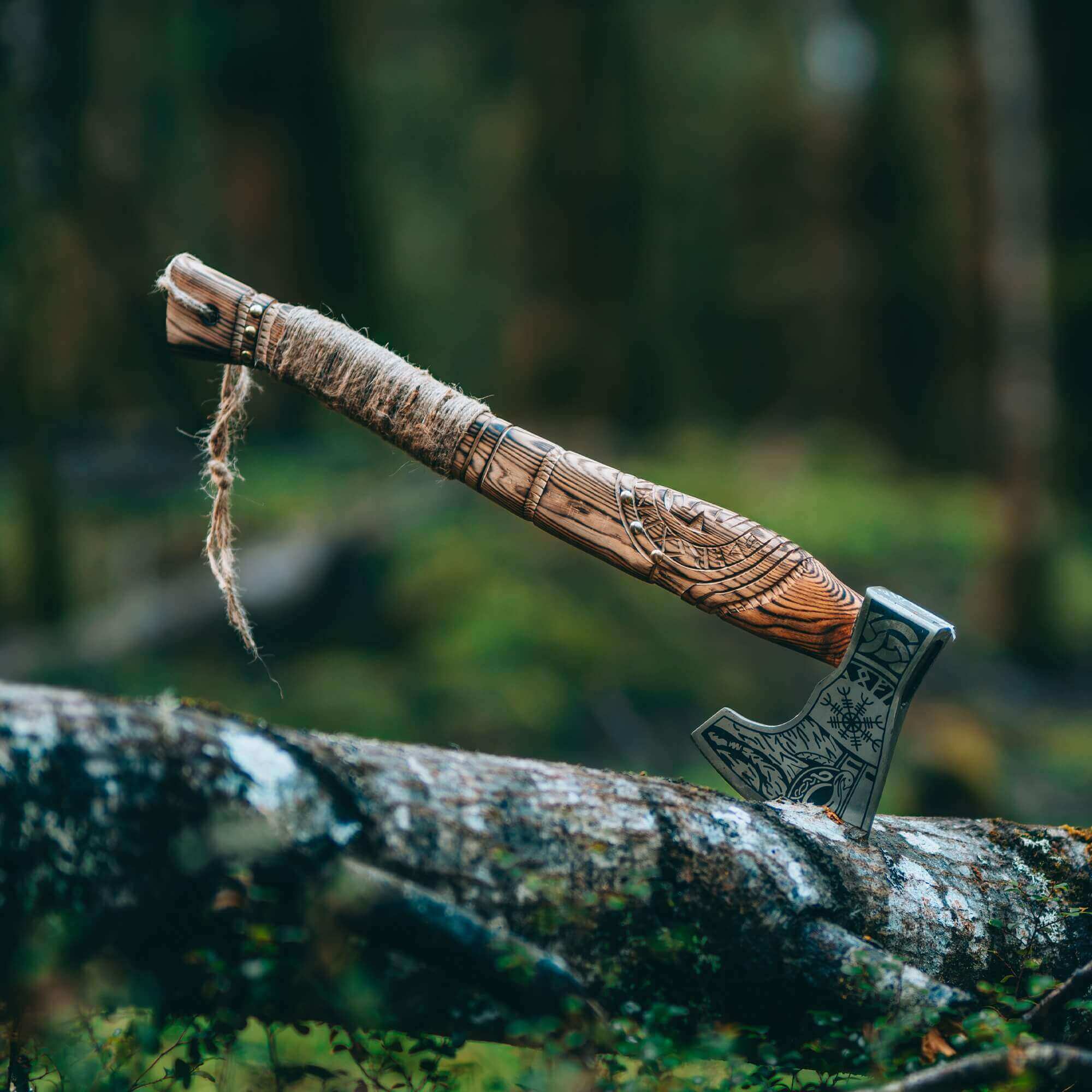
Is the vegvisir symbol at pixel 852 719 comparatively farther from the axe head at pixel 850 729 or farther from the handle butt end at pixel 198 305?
the handle butt end at pixel 198 305

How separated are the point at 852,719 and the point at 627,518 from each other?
2.65 ft

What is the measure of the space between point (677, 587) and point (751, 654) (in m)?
5.34

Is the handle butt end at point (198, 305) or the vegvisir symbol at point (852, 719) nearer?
the vegvisir symbol at point (852, 719)

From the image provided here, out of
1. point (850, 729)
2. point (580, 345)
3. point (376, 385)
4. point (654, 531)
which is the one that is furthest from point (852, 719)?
point (580, 345)

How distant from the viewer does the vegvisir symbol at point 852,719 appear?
96.6 inches

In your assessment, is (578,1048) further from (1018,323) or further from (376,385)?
(1018,323)

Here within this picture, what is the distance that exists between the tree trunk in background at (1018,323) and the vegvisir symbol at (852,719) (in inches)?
265

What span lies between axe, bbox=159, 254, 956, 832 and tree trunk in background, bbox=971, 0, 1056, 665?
6704 millimetres

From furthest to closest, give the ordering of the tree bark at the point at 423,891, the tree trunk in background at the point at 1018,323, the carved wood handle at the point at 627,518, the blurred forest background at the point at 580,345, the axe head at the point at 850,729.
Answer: the tree trunk in background at the point at 1018,323
the blurred forest background at the point at 580,345
the carved wood handle at the point at 627,518
the axe head at the point at 850,729
the tree bark at the point at 423,891

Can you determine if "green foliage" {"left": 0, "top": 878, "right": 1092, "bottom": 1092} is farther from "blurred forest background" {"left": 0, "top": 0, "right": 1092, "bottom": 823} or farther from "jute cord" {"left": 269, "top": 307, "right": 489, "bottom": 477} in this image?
"blurred forest background" {"left": 0, "top": 0, "right": 1092, "bottom": 823}

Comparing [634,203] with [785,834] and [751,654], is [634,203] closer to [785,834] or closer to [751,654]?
[751,654]

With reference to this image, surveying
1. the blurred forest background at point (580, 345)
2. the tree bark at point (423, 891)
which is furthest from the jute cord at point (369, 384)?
the blurred forest background at point (580, 345)

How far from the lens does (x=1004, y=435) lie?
8.53m

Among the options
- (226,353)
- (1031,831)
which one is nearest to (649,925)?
(1031,831)
